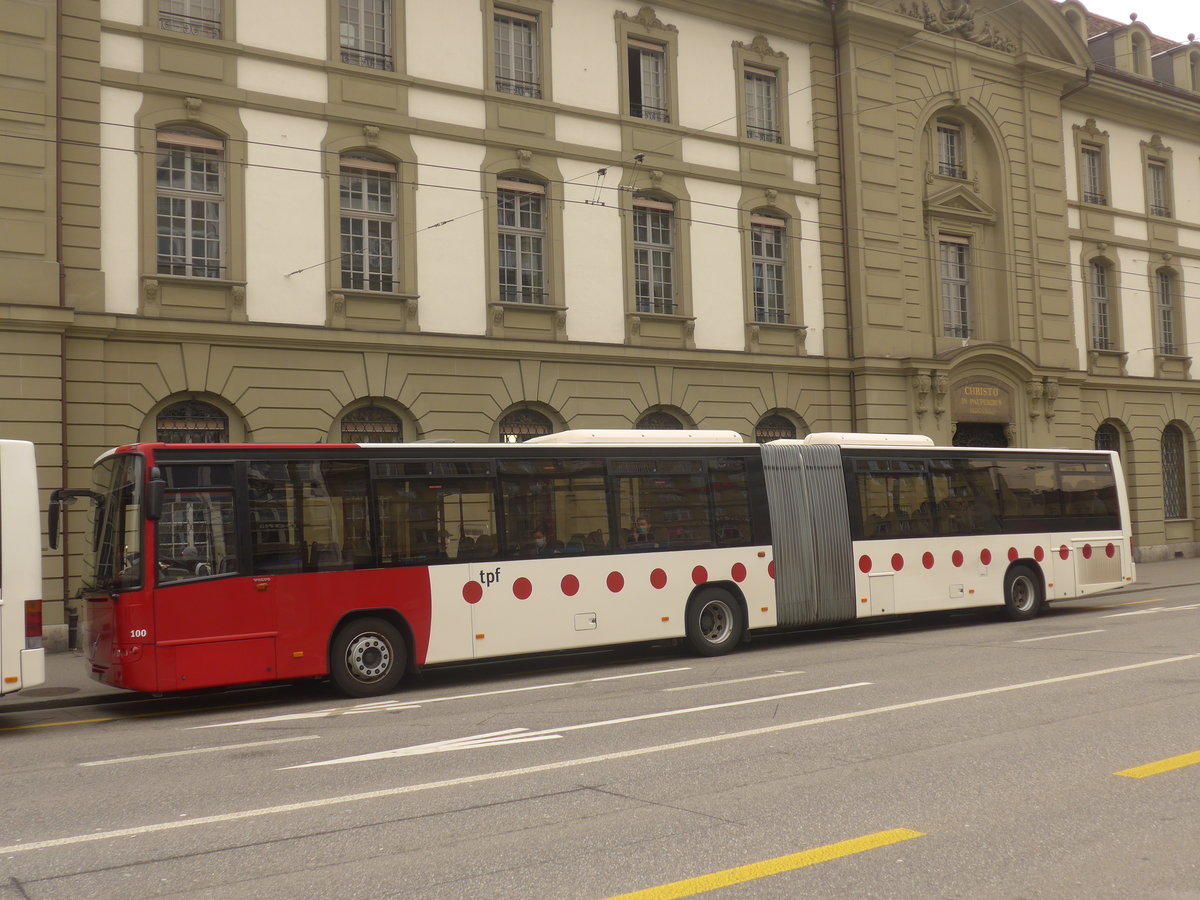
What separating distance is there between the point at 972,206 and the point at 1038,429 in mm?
5888

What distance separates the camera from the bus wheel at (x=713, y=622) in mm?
15680

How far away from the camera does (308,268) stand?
65.8ft

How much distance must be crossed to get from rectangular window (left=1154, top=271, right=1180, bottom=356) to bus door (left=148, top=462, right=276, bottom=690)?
30.1 metres

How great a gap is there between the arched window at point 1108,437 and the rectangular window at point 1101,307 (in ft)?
7.33

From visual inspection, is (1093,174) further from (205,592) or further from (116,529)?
(116,529)

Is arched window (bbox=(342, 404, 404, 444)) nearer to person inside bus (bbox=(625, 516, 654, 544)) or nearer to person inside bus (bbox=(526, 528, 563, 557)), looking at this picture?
person inside bus (bbox=(625, 516, 654, 544))

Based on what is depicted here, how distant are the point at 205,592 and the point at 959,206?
2310cm

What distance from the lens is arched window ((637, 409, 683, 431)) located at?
24.0 meters

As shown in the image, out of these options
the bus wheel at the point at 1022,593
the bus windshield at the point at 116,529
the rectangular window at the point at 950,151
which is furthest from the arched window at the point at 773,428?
the bus windshield at the point at 116,529

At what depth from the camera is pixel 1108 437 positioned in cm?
3300

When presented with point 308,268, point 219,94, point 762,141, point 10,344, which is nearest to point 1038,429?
point 762,141

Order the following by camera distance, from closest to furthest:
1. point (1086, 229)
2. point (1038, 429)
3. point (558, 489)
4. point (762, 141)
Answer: point (558, 489), point (762, 141), point (1038, 429), point (1086, 229)

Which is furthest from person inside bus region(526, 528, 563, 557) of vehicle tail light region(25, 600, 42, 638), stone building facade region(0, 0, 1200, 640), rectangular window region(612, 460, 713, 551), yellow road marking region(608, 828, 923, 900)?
yellow road marking region(608, 828, 923, 900)

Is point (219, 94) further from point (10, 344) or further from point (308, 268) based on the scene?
point (10, 344)
